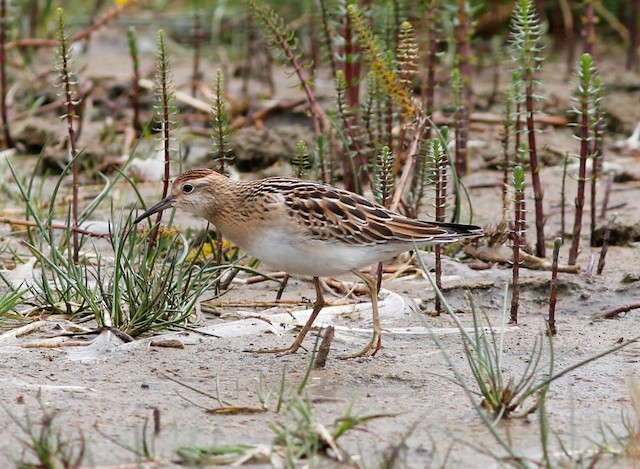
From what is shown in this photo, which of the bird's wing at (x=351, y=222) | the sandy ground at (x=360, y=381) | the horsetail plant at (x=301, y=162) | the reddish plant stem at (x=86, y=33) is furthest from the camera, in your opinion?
the reddish plant stem at (x=86, y=33)

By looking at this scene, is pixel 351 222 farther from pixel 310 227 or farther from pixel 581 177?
pixel 581 177

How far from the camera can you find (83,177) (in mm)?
8602

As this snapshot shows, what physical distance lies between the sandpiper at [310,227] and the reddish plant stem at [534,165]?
93 cm

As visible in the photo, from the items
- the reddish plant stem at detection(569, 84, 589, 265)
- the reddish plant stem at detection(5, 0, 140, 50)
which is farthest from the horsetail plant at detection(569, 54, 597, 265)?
the reddish plant stem at detection(5, 0, 140, 50)

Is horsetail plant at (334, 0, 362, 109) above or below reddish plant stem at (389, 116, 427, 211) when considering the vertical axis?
above

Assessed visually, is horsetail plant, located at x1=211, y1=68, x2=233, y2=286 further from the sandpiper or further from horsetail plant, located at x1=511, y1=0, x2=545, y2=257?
horsetail plant, located at x1=511, y1=0, x2=545, y2=257

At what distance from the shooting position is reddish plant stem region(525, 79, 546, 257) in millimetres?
6027

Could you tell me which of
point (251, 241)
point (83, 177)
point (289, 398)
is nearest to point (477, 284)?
point (251, 241)

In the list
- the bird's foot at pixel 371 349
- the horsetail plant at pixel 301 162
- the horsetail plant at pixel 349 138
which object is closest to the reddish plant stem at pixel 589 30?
the horsetail plant at pixel 349 138

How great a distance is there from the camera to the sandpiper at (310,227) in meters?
5.21

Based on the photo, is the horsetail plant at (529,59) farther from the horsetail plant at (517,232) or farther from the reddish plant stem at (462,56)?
the reddish plant stem at (462,56)

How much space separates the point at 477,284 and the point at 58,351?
2361 mm

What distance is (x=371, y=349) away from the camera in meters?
5.29

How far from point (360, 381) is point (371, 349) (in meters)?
0.37
